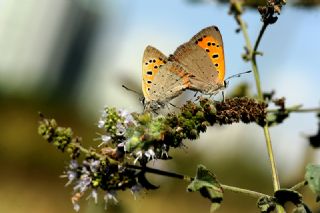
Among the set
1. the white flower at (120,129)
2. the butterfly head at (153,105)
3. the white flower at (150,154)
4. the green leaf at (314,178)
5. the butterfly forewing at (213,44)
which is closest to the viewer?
the green leaf at (314,178)

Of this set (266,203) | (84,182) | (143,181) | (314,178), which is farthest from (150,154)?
(314,178)

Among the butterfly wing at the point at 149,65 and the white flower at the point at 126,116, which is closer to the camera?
the white flower at the point at 126,116

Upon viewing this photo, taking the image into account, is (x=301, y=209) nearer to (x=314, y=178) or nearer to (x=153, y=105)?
(x=314, y=178)

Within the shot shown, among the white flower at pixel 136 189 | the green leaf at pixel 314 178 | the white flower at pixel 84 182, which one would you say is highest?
the green leaf at pixel 314 178

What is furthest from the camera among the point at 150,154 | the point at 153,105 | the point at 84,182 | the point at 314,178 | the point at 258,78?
the point at 153,105

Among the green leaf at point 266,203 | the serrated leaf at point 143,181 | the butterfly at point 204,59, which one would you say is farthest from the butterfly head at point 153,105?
the green leaf at point 266,203

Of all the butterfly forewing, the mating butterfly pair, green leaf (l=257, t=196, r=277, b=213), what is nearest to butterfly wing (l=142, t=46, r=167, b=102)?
the mating butterfly pair

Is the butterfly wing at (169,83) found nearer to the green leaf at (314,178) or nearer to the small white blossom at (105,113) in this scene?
the small white blossom at (105,113)
